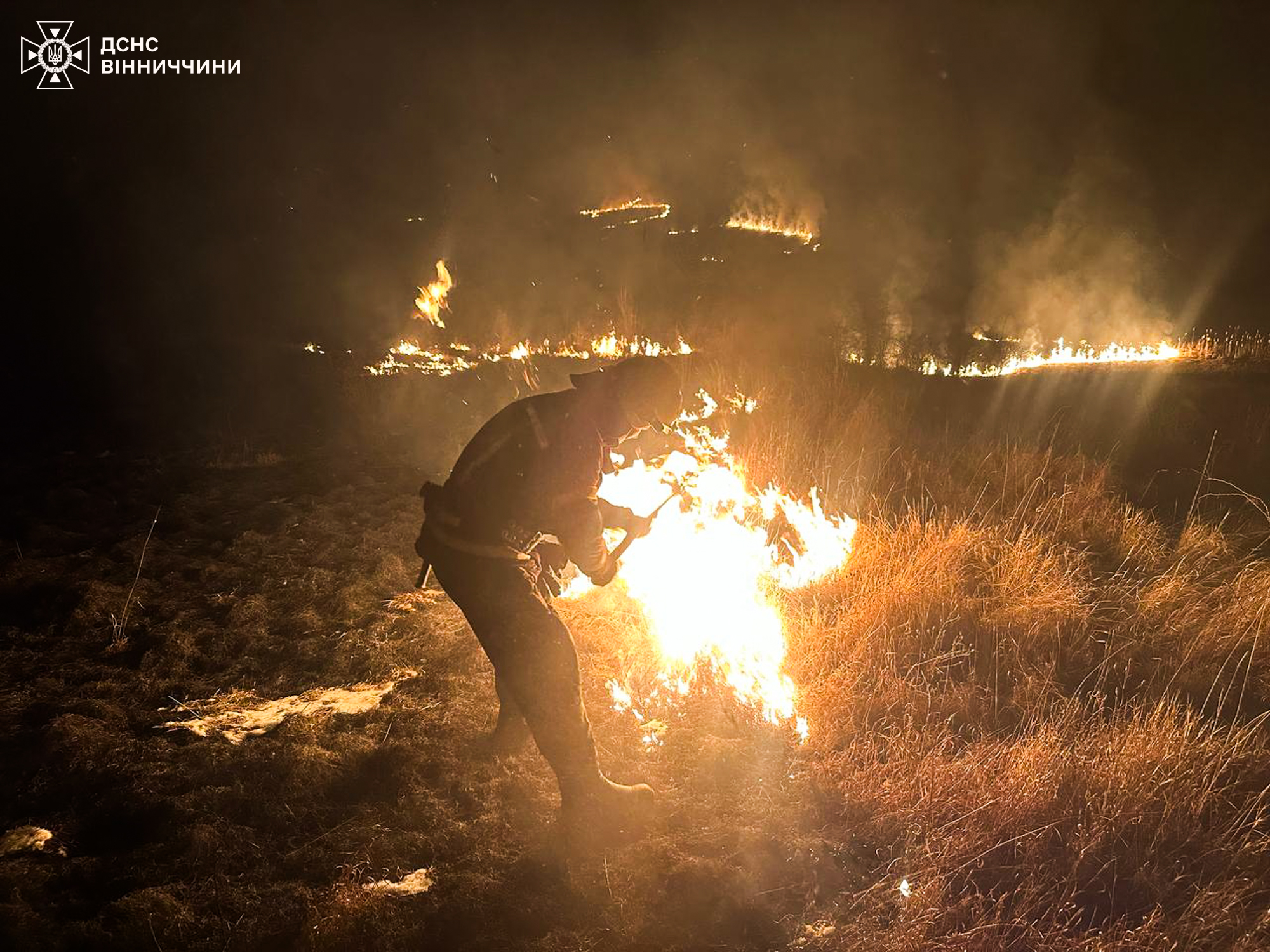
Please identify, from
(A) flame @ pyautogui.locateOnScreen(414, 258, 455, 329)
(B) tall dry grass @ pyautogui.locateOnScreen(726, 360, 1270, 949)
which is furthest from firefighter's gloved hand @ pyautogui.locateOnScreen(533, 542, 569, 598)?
(A) flame @ pyautogui.locateOnScreen(414, 258, 455, 329)

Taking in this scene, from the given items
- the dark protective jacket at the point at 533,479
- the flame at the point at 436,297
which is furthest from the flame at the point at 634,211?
the dark protective jacket at the point at 533,479

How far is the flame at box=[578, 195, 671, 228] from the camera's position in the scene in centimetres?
1230

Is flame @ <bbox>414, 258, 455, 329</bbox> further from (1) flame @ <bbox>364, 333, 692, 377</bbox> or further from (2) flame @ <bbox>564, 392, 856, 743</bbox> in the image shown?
(2) flame @ <bbox>564, 392, 856, 743</bbox>

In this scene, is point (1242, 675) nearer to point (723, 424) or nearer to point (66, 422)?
point (723, 424)

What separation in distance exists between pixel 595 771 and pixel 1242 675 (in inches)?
170

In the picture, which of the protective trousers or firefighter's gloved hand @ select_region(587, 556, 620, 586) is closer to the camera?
the protective trousers

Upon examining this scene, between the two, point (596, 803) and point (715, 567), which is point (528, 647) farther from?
point (715, 567)

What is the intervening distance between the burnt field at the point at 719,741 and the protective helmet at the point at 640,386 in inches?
82.5

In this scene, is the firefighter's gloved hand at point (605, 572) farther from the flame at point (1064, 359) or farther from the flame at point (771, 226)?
the flame at point (771, 226)

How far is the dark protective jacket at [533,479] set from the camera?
331cm

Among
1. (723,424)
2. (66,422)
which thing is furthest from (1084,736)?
(66,422)

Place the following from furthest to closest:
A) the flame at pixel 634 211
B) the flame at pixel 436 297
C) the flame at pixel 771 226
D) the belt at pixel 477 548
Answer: the flame at pixel 634 211 < the flame at pixel 436 297 < the flame at pixel 771 226 < the belt at pixel 477 548

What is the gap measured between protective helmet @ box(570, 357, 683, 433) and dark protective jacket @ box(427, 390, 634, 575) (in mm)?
113

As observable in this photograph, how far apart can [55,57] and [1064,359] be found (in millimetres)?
19359
